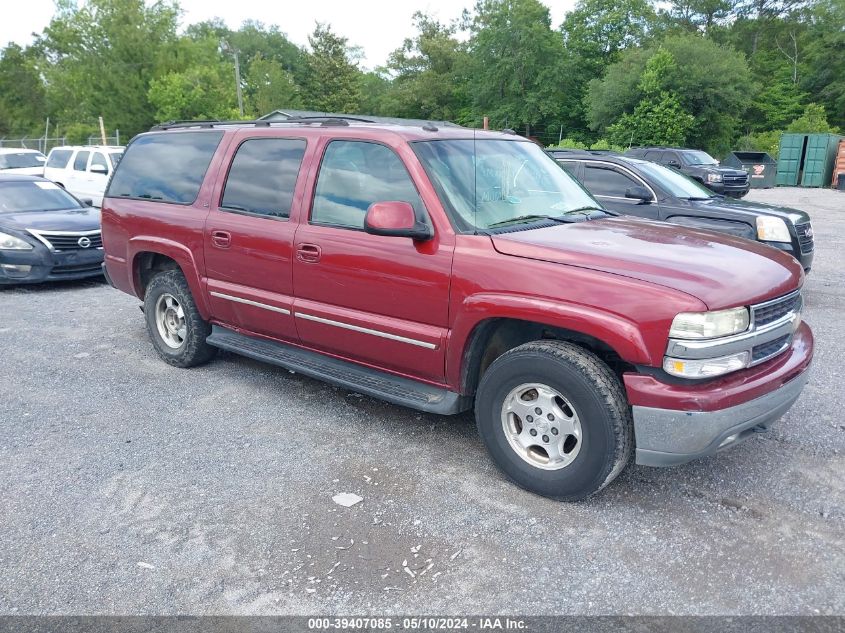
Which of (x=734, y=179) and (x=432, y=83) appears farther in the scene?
(x=432, y=83)

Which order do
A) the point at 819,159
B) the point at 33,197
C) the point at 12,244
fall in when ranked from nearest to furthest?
the point at 12,244 → the point at 33,197 → the point at 819,159

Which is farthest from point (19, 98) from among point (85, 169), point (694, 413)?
point (694, 413)

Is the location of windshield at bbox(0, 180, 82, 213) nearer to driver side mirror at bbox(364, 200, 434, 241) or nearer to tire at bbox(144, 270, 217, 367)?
tire at bbox(144, 270, 217, 367)

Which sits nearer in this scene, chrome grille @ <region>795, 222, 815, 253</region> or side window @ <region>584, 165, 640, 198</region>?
chrome grille @ <region>795, 222, 815, 253</region>

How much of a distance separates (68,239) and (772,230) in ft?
28.4

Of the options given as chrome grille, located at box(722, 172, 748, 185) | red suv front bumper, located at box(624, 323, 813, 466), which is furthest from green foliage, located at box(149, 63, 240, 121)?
red suv front bumper, located at box(624, 323, 813, 466)

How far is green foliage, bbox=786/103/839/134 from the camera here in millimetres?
37125

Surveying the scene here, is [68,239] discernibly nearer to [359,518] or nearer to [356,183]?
[356,183]

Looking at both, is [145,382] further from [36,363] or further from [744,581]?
[744,581]

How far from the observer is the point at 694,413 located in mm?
3070

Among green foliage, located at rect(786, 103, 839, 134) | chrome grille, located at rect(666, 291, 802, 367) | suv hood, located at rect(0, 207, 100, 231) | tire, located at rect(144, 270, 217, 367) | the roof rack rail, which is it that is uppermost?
green foliage, located at rect(786, 103, 839, 134)

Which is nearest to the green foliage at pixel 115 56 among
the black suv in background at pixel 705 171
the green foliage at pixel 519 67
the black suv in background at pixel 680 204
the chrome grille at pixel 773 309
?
the green foliage at pixel 519 67

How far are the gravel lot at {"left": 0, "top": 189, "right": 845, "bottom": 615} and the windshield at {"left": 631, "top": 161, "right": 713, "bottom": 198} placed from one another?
402 centimetres

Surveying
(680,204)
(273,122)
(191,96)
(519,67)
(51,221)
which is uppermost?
(519,67)
